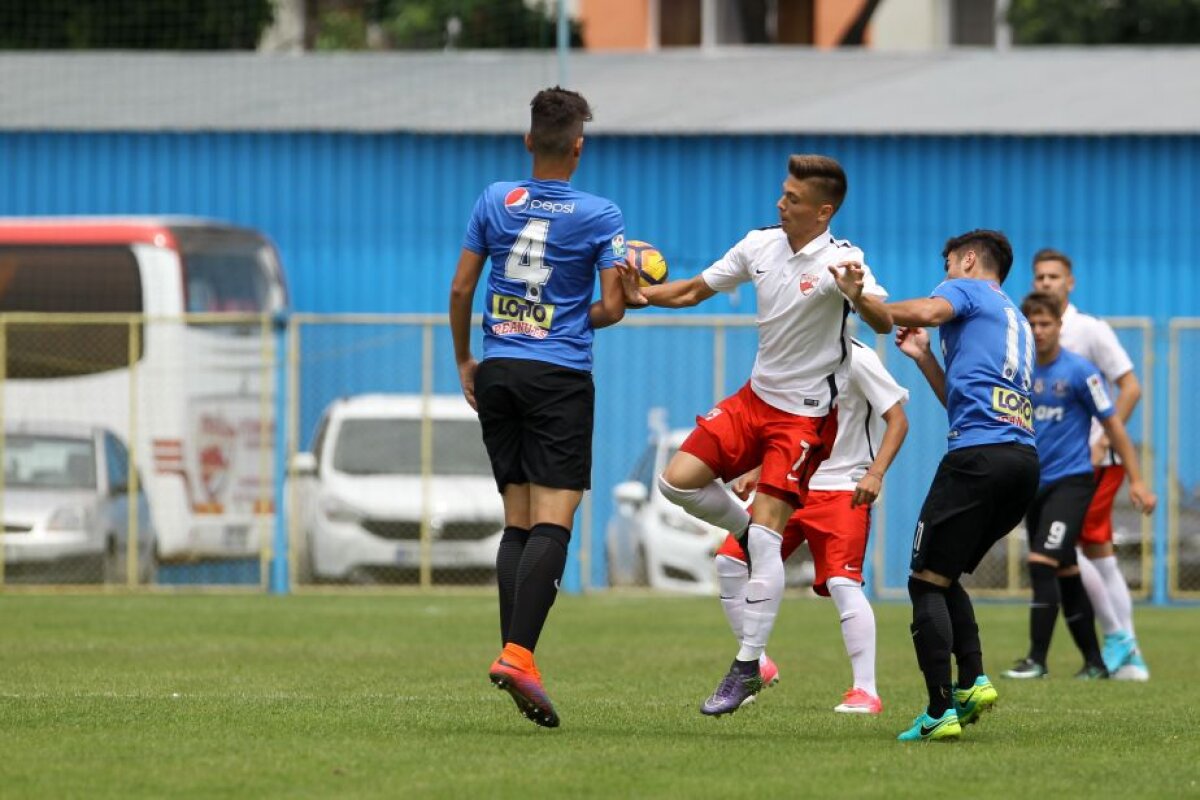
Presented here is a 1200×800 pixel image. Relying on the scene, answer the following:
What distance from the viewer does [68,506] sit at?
19.0 meters

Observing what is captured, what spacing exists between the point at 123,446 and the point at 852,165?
828cm

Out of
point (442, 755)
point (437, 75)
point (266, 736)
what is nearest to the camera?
point (442, 755)

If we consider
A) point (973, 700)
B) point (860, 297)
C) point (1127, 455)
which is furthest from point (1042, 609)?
point (860, 297)

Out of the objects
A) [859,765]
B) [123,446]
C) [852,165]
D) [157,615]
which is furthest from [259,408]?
[859,765]

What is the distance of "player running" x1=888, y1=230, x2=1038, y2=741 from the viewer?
300 inches

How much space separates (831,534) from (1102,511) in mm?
3357

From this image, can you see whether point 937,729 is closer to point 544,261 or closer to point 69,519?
point 544,261

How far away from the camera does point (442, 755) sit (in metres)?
6.85

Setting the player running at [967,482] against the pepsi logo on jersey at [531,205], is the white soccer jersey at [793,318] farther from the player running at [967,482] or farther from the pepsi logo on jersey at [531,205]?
the pepsi logo on jersey at [531,205]

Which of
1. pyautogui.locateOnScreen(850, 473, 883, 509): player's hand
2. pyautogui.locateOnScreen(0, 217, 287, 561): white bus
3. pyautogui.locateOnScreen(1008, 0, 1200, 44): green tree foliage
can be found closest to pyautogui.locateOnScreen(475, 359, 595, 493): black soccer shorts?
pyautogui.locateOnScreen(850, 473, 883, 509): player's hand

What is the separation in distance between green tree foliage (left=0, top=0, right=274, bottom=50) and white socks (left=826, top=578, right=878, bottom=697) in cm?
2483

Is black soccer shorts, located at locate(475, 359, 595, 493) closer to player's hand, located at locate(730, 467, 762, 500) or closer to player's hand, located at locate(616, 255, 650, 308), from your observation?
player's hand, located at locate(616, 255, 650, 308)


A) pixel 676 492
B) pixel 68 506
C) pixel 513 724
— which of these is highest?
pixel 676 492

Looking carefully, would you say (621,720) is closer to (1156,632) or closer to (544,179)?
(544,179)
